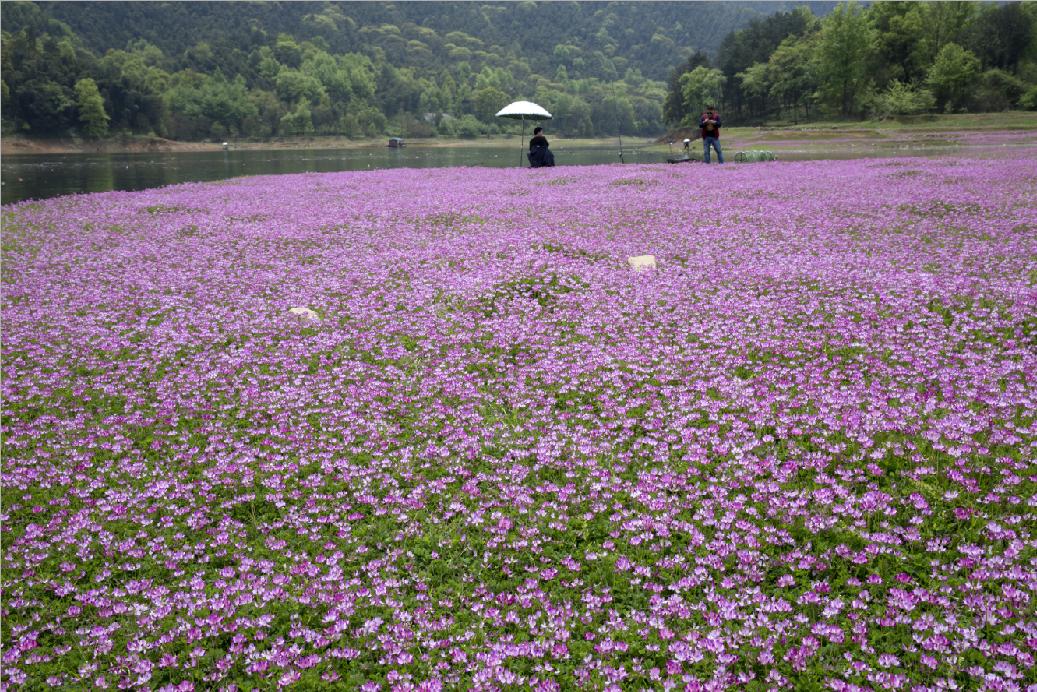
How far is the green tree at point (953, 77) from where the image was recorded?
90250 millimetres

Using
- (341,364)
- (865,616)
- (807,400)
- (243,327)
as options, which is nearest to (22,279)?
(243,327)

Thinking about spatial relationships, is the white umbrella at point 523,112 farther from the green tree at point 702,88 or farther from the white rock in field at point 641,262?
the green tree at point 702,88

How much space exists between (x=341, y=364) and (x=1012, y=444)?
353 inches

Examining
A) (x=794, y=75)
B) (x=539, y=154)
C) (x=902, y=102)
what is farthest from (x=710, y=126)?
(x=794, y=75)

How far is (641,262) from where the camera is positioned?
50.2 ft

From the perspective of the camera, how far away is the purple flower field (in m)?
4.88

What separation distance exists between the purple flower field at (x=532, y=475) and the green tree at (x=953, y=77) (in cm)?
9569

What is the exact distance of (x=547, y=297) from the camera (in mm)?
13430

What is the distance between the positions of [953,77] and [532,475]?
109586mm

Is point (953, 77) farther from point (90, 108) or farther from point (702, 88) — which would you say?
point (90, 108)

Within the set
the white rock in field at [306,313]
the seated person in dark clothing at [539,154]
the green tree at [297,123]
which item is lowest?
the white rock in field at [306,313]

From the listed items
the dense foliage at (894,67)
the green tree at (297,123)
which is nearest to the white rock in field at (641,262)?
the dense foliage at (894,67)

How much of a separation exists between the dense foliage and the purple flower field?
95743mm

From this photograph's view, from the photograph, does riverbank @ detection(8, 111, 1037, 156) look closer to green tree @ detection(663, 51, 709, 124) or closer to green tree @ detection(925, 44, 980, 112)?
green tree @ detection(925, 44, 980, 112)
